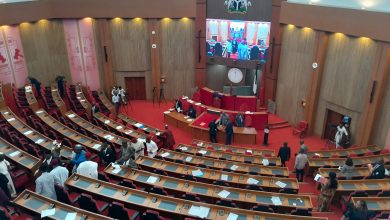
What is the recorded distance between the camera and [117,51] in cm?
1853

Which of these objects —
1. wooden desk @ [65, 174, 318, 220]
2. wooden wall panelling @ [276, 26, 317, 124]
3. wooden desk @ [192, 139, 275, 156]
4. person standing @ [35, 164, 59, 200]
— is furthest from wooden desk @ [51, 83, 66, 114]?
wooden wall panelling @ [276, 26, 317, 124]

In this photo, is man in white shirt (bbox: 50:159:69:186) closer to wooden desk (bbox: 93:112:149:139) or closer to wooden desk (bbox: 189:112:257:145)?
wooden desk (bbox: 93:112:149:139)

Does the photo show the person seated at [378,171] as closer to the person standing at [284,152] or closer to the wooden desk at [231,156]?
the person standing at [284,152]

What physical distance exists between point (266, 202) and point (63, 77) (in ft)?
44.5

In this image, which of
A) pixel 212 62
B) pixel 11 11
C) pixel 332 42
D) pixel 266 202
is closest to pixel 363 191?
pixel 266 202

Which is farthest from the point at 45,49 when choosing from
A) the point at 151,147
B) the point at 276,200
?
the point at 276,200

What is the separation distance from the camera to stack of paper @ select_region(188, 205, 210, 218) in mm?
7406

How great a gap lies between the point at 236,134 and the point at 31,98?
968 cm

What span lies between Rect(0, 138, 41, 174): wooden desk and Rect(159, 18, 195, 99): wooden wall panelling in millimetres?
10310

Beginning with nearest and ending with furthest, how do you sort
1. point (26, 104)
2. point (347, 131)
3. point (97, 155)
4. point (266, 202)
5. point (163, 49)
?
point (266, 202), point (97, 155), point (347, 131), point (26, 104), point (163, 49)

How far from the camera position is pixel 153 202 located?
25.6 feet

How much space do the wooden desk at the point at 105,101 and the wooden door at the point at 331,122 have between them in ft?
35.3

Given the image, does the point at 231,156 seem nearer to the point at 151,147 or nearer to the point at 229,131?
the point at 229,131

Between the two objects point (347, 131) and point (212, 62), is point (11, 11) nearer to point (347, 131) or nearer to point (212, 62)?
point (212, 62)
